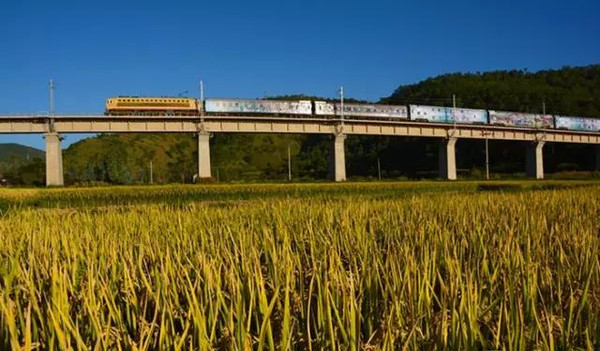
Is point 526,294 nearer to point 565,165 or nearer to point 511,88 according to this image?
point 565,165

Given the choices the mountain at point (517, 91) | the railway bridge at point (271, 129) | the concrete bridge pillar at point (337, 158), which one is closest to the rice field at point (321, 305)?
the railway bridge at point (271, 129)

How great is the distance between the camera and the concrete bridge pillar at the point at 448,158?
7212 centimetres

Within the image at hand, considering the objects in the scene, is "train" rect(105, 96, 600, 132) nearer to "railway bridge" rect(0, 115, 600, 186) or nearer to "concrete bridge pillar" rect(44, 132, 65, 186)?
"railway bridge" rect(0, 115, 600, 186)

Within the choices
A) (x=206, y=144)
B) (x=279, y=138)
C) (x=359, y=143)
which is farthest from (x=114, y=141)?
(x=206, y=144)

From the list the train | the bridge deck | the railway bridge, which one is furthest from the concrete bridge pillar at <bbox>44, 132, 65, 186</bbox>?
the train

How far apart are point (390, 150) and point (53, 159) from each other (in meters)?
85.8

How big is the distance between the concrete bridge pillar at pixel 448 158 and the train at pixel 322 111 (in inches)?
128

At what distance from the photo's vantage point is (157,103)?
5484cm

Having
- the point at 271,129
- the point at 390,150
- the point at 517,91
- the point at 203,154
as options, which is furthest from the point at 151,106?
the point at 517,91

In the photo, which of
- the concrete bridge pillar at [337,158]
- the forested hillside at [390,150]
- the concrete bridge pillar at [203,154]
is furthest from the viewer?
the forested hillside at [390,150]

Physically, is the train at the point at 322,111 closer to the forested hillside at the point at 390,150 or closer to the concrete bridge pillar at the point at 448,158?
the concrete bridge pillar at the point at 448,158

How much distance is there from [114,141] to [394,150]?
254 ft

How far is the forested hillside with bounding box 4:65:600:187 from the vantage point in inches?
4242

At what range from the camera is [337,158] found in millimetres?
65750
